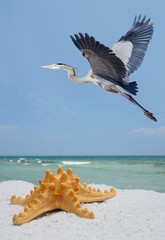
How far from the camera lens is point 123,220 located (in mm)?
2945

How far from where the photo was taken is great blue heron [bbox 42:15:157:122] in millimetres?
2868

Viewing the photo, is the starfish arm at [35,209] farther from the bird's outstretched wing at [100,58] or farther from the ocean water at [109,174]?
the ocean water at [109,174]

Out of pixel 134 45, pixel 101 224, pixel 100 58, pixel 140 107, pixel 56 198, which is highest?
pixel 134 45

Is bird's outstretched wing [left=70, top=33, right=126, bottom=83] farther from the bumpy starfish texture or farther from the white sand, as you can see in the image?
the white sand

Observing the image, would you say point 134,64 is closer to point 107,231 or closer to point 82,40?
point 82,40

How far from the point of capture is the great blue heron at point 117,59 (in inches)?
113

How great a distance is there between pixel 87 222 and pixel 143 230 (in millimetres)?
622

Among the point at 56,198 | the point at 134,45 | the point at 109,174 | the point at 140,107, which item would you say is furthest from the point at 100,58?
the point at 109,174

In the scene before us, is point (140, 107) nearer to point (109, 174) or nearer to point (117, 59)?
point (117, 59)

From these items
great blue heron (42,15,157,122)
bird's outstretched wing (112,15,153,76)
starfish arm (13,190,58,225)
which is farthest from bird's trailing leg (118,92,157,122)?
starfish arm (13,190,58,225)

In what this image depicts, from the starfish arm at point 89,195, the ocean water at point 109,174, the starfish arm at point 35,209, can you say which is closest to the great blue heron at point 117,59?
the starfish arm at point 89,195

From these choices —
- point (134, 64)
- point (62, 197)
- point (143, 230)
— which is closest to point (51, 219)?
point (62, 197)

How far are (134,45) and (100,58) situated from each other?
1.48 metres

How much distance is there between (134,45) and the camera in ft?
14.0
